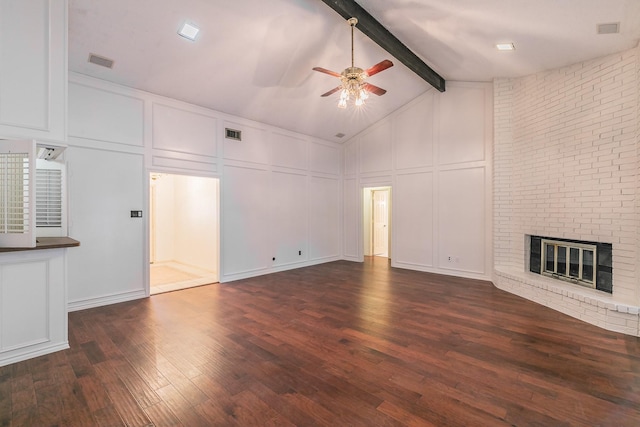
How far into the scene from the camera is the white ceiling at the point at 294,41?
3.39 meters

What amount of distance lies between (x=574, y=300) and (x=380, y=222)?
610cm

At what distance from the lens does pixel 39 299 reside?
9.16ft

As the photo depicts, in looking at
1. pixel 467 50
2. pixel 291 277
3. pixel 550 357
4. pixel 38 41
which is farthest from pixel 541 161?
pixel 38 41

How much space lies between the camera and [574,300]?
3.81 m

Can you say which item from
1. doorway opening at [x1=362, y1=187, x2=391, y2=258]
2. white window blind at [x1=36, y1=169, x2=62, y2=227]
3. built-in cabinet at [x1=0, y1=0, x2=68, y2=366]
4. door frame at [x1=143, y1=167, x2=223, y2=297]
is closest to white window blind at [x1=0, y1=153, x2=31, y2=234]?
built-in cabinet at [x1=0, y1=0, x2=68, y2=366]

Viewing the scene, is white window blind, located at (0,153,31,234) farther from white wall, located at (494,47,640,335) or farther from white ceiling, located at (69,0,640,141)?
white wall, located at (494,47,640,335)

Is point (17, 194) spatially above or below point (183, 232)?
above

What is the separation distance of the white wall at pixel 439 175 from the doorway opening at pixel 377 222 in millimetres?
1667

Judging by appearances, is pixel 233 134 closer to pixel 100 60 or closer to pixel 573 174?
pixel 100 60

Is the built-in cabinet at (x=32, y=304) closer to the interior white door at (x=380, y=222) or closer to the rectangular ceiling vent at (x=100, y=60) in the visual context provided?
the rectangular ceiling vent at (x=100, y=60)

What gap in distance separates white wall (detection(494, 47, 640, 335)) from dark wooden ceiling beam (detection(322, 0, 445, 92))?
1387mm

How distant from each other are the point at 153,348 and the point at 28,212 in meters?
1.72

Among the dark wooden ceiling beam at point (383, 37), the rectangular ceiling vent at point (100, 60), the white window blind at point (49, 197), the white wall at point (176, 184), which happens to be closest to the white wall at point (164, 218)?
the white wall at point (176, 184)

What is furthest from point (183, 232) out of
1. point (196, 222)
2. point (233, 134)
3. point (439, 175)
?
point (439, 175)
